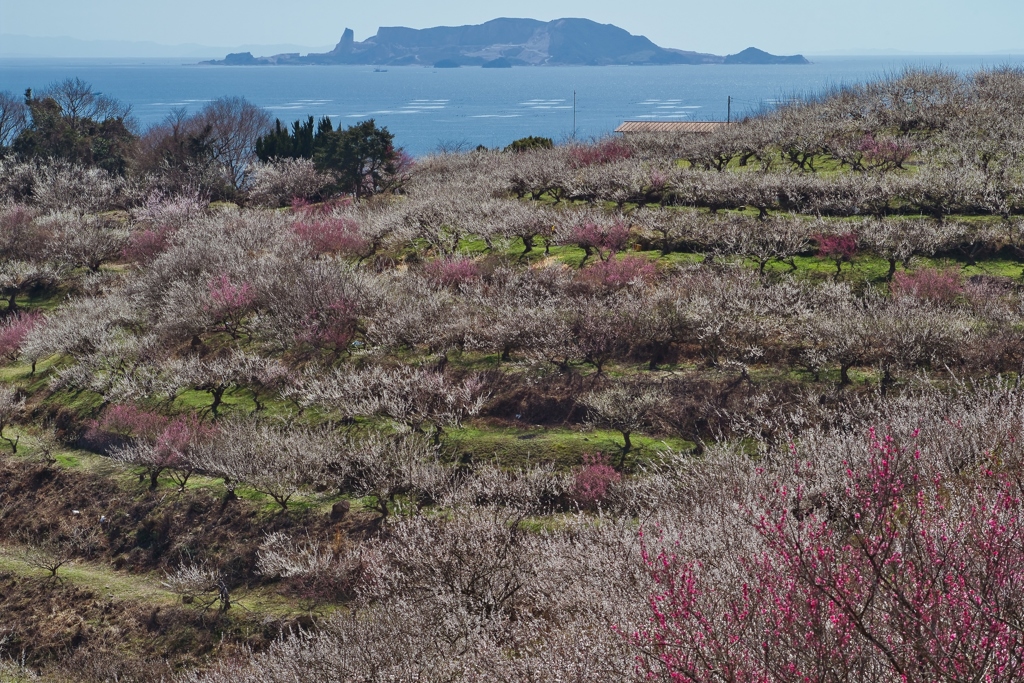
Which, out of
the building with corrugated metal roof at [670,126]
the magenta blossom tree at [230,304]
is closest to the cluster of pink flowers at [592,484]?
the magenta blossom tree at [230,304]

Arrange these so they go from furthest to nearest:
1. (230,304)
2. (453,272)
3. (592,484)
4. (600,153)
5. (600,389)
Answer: (600,153) < (453,272) < (230,304) < (600,389) < (592,484)

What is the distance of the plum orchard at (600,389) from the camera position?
30.2ft

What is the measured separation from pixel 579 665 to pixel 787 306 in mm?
18100

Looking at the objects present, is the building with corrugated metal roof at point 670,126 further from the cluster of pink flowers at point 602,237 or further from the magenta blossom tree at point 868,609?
the magenta blossom tree at point 868,609

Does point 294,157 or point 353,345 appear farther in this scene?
point 294,157

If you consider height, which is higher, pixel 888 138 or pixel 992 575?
pixel 888 138

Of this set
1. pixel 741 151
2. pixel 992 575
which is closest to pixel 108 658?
pixel 992 575

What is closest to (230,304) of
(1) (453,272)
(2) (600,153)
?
(1) (453,272)

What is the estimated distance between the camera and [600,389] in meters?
23.2

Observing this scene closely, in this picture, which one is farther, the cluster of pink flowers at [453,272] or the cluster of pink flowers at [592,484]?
the cluster of pink flowers at [453,272]

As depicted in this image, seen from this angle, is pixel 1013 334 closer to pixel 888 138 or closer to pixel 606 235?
pixel 606 235

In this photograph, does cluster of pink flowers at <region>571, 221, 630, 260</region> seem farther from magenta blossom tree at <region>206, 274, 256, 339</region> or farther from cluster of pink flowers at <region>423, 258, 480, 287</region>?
magenta blossom tree at <region>206, 274, 256, 339</region>

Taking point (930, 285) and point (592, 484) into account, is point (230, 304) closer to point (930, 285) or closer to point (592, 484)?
point (592, 484)

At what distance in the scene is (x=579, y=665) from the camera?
33.4 feet
